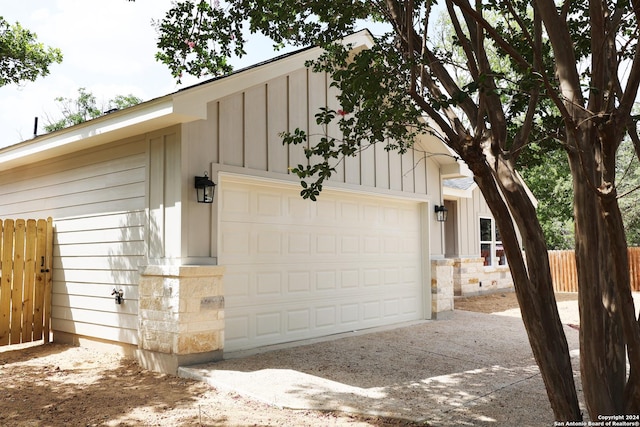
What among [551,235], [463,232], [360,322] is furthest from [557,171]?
[360,322]

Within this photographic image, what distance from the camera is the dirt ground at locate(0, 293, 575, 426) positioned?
424 cm

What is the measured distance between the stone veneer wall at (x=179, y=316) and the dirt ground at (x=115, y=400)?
273mm

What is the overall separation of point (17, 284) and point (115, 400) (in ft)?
11.8

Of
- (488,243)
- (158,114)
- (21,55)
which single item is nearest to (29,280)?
(158,114)

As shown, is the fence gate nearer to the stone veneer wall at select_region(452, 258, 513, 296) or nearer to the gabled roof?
the gabled roof

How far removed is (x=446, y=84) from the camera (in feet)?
12.4

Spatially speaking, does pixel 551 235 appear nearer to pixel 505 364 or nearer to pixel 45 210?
pixel 505 364

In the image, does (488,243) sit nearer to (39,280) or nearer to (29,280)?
(39,280)

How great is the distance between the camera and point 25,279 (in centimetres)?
755

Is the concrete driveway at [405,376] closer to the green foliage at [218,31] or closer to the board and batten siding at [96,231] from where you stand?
the board and batten siding at [96,231]

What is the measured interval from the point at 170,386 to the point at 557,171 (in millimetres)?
22243

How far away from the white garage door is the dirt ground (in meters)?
1.40

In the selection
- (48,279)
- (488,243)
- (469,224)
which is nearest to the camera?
(48,279)

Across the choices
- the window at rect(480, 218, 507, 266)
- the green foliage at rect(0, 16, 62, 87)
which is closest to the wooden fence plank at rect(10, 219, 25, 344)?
the green foliage at rect(0, 16, 62, 87)
